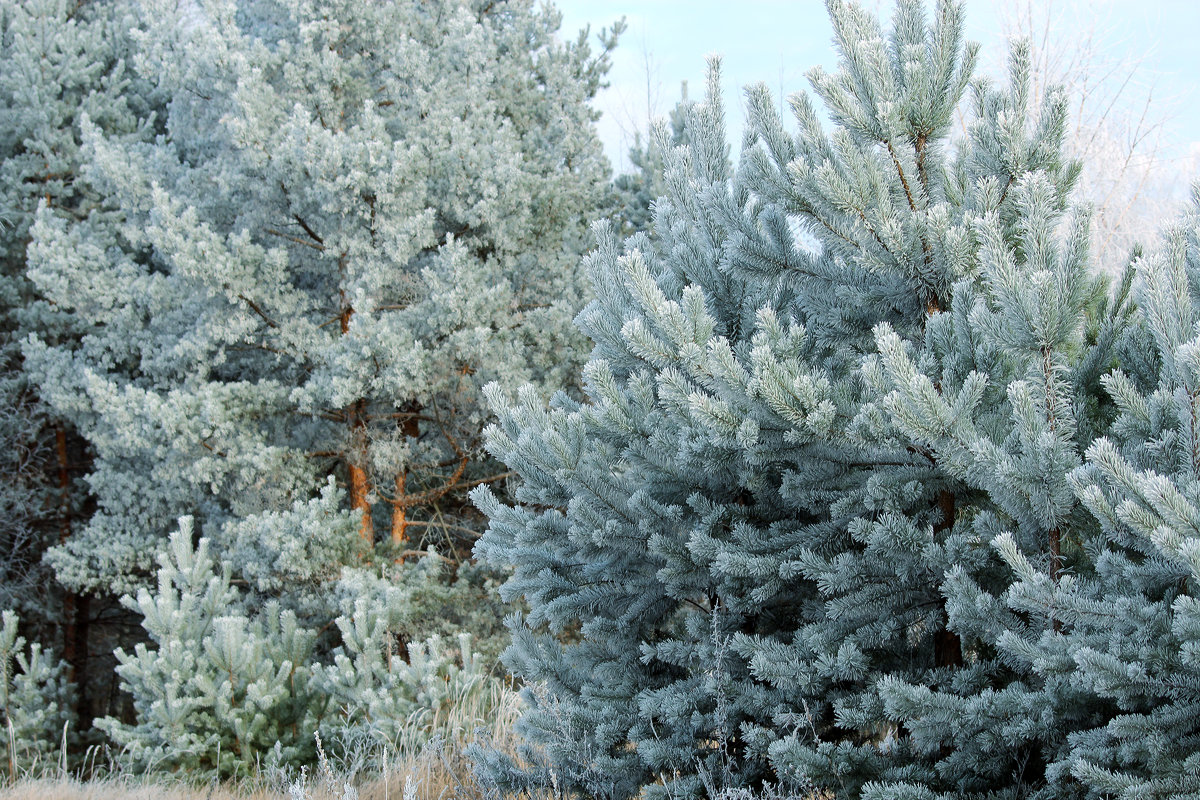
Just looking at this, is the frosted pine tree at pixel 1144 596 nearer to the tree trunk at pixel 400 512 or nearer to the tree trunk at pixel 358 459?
the tree trunk at pixel 358 459

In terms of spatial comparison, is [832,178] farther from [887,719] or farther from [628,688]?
[628,688]

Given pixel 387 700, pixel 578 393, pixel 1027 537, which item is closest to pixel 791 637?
pixel 1027 537

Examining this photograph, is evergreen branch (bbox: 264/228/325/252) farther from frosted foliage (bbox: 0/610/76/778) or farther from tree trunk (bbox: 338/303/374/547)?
frosted foliage (bbox: 0/610/76/778)

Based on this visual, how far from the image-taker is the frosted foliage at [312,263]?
8664 mm

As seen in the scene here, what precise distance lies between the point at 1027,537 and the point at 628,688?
4.96ft

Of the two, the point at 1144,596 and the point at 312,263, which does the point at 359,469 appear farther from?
the point at 1144,596

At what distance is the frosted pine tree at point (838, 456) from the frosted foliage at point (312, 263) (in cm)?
567

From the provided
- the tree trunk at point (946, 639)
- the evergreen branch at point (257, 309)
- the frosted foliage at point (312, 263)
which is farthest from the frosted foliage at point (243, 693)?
the tree trunk at point (946, 639)

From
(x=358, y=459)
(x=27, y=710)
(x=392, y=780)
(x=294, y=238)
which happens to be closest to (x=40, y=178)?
(x=294, y=238)

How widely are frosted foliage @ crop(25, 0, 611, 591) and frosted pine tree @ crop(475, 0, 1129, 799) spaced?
5674mm

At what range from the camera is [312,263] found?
31.3ft

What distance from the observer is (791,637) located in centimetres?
310

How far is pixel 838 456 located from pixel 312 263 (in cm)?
800

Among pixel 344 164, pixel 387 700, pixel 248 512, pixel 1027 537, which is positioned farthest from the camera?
pixel 248 512
